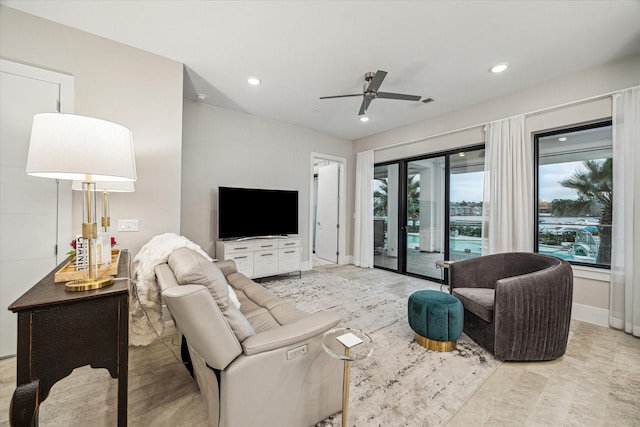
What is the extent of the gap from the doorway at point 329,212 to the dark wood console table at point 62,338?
448cm

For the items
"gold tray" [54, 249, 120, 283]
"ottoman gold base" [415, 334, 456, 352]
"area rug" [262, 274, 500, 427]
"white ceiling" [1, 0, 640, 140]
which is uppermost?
"white ceiling" [1, 0, 640, 140]

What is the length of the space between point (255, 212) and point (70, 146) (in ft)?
10.5

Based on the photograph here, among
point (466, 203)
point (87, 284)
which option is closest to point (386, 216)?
point (466, 203)

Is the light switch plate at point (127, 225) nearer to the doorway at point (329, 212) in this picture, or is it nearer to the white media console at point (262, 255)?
the white media console at point (262, 255)

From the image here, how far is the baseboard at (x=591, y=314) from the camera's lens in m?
2.76

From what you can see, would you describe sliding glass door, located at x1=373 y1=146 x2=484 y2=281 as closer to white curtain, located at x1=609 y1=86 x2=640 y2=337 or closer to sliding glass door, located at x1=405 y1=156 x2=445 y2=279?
sliding glass door, located at x1=405 y1=156 x2=445 y2=279

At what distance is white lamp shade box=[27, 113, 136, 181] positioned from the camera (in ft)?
3.49

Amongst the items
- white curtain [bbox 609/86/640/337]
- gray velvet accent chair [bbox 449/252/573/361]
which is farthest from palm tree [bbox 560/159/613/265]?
gray velvet accent chair [bbox 449/252/573/361]

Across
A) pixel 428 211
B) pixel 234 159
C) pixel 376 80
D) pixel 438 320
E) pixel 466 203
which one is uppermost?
pixel 376 80

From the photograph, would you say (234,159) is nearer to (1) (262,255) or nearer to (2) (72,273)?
(1) (262,255)

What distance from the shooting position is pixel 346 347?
106 cm

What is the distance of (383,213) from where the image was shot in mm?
5477

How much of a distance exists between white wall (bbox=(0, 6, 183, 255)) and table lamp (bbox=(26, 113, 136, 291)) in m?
1.57

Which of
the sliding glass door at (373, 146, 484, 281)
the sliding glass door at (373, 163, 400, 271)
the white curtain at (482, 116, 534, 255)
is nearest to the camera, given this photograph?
the white curtain at (482, 116, 534, 255)
